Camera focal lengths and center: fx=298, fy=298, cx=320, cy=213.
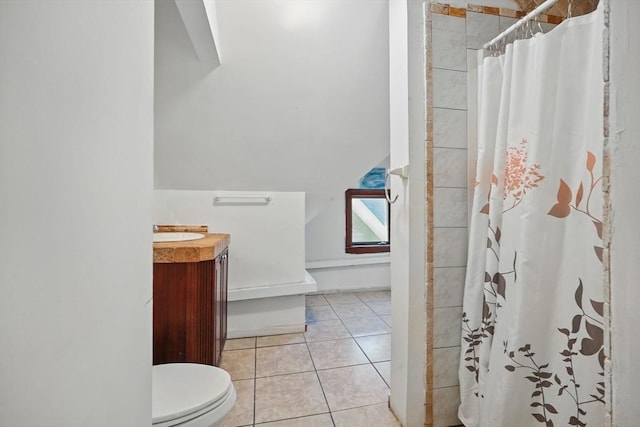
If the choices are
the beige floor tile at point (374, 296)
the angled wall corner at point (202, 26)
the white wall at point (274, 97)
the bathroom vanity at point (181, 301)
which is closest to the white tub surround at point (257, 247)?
the white wall at point (274, 97)

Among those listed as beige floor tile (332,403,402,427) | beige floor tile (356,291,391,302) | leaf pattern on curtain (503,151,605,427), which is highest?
leaf pattern on curtain (503,151,605,427)

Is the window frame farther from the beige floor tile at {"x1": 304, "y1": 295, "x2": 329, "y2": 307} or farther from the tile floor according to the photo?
the tile floor

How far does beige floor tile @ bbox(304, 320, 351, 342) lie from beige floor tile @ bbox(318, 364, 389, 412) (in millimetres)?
499

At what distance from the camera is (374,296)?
3621 mm

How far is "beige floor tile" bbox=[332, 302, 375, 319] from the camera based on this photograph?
117 inches

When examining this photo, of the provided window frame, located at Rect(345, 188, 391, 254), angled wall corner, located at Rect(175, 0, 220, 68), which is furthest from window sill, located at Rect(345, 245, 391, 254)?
angled wall corner, located at Rect(175, 0, 220, 68)

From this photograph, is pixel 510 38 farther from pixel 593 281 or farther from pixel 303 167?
pixel 303 167

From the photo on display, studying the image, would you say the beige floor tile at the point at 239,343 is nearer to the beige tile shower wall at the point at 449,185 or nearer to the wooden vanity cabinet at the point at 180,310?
the wooden vanity cabinet at the point at 180,310

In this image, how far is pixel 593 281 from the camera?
3.17 feet

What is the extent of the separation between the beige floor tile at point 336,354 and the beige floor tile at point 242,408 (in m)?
0.47

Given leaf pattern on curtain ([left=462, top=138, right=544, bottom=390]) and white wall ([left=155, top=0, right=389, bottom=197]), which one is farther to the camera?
white wall ([left=155, top=0, right=389, bottom=197])

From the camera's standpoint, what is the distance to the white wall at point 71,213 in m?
0.29

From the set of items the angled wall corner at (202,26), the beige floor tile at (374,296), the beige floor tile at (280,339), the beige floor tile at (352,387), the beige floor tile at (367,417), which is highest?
the angled wall corner at (202,26)

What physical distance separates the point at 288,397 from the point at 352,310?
154 cm
